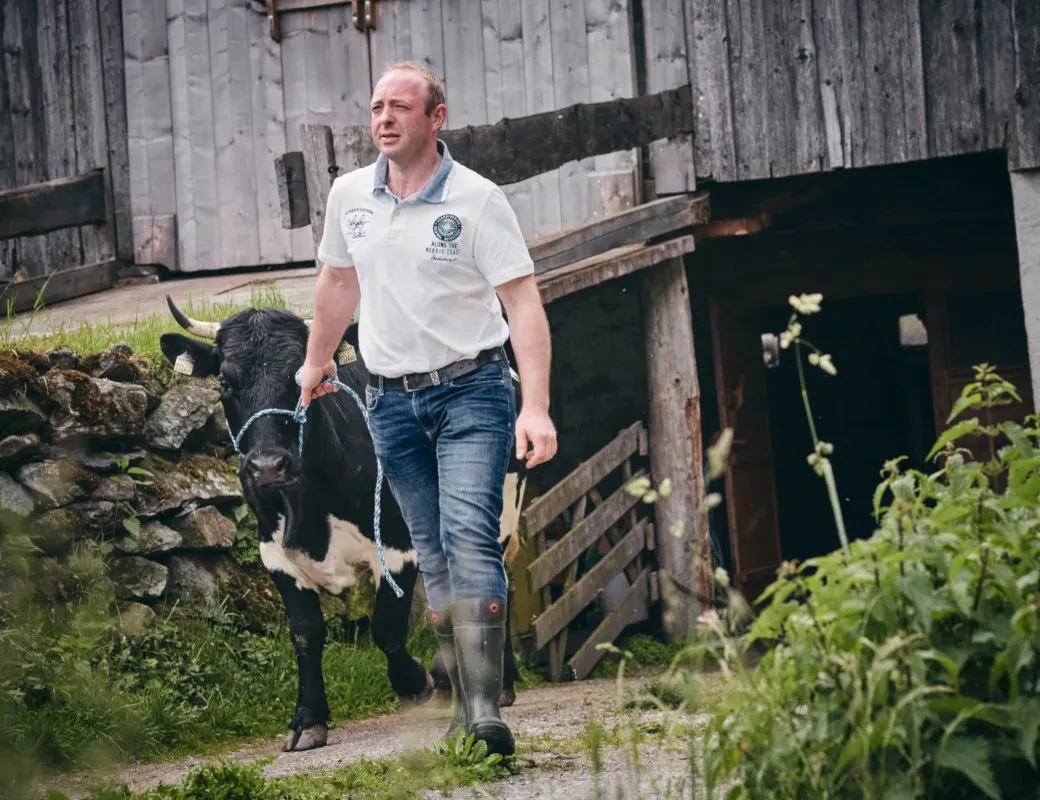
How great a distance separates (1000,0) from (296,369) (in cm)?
540

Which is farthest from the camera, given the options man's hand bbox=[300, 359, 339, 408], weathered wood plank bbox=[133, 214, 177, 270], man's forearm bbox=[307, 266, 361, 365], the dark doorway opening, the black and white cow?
the dark doorway opening

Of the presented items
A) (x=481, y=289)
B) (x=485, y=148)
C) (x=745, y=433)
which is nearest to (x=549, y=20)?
(x=485, y=148)

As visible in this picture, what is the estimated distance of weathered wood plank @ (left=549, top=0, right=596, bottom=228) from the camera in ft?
31.3

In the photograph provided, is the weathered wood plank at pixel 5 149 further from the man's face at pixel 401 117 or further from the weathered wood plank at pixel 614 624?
the man's face at pixel 401 117

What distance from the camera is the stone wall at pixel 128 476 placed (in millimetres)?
6430

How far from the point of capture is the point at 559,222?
960 centimetres

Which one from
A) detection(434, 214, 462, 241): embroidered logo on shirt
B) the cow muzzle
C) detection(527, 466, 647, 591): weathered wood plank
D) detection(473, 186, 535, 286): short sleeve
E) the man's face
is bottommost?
detection(527, 466, 647, 591): weathered wood plank

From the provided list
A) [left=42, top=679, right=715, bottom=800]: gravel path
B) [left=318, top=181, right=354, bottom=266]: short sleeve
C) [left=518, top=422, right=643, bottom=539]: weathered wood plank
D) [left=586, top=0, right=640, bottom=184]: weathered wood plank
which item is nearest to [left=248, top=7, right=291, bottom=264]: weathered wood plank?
[left=586, top=0, right=640, bottom=184]: weathered wood plank

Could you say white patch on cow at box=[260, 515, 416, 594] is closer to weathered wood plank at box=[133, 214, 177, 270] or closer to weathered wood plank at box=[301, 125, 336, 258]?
weathered wood plank at box=[301, 125, 336, 258]

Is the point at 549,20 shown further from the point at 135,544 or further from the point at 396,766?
the point at 396,766

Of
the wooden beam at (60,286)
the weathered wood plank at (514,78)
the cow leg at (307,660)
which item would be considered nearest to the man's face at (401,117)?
the cow leg at (307,660)

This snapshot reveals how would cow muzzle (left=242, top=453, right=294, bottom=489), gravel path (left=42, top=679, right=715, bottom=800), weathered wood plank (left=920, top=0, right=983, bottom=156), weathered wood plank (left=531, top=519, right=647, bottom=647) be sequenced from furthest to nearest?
1. weathered wood plank (left=920, top=0, right=983, bottom=156)
2. weathered wood plank (left=531, top=519, right=647, bottom=647)
3. cow muzzle (left=242, top=453, right=294, bottom=489)
4. gravel path (left=42, top=679, right=715, bottom=800)

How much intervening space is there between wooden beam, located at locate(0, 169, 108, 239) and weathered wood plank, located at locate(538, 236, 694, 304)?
350 cm

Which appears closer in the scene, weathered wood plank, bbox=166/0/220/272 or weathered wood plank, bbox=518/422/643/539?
weathered wood plank, bbox=518/422/643/539
